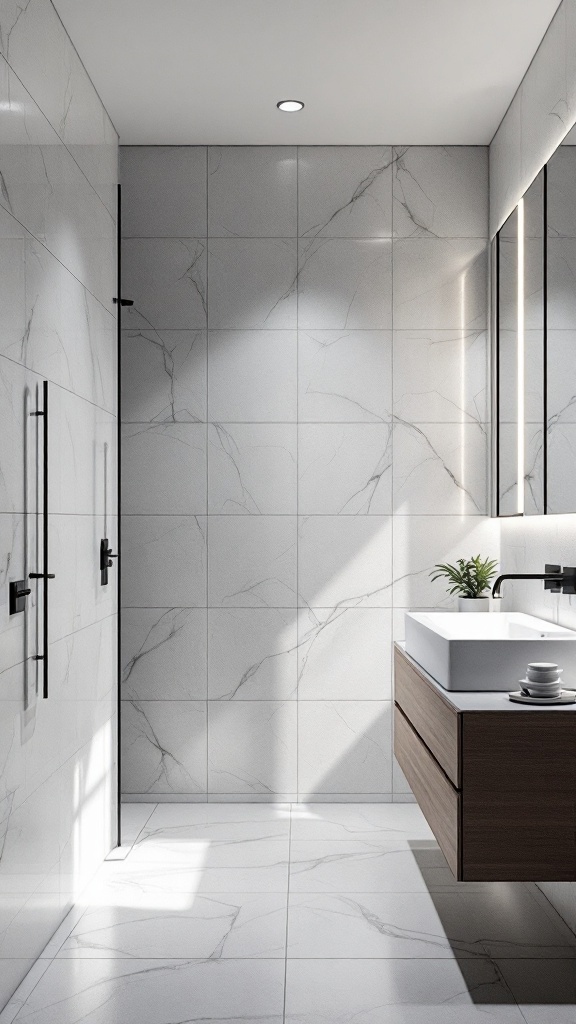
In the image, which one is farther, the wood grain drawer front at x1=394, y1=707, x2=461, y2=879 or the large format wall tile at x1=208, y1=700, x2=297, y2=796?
the large format wall tile at x1=208, y1=700, x2=297, y2=796

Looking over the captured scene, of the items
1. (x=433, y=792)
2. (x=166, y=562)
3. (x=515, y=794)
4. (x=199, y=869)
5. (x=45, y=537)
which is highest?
(x=45, y=537)

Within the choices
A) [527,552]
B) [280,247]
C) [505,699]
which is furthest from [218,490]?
[505,699]

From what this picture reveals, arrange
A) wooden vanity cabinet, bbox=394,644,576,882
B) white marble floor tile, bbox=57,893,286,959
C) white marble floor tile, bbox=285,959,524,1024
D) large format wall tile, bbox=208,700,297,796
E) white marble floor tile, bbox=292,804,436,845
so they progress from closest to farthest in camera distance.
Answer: wooden vanity cabinet, bbox=394,644,576,882
white marble floor tile, bbox=285,959,524,1024
white marble floor tile, bbox=57,893,286,959
white marble floor tile, bbox=292,804,436,845
large format wall tile, bbox=208,700,297,796

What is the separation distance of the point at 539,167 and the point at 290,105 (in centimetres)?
102

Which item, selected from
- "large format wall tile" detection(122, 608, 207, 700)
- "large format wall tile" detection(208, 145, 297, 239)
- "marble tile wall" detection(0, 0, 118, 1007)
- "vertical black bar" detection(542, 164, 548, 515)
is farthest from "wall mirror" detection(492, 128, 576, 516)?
"marble tile wall" detection(0, 0, 118, 1007)

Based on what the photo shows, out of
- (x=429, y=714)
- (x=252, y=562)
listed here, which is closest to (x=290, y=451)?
(x=252, y=562)

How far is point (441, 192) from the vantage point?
3803 mm

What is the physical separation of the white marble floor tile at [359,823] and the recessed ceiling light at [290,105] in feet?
9.23

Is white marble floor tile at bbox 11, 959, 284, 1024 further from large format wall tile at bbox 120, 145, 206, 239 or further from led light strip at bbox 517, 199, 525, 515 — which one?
large format wall tile at bbox 120, 145, 206, 239

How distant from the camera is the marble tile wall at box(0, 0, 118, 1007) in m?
2.20

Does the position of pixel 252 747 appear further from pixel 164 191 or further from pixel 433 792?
pixel 164 191

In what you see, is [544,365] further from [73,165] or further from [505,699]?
[73,165]

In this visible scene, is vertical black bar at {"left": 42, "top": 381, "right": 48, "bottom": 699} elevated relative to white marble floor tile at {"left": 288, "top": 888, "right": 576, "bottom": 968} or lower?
elevated

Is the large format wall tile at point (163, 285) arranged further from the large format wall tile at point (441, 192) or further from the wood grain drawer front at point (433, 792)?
the wood grain drawer front at point (433, 792)
